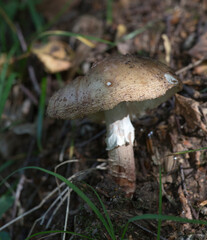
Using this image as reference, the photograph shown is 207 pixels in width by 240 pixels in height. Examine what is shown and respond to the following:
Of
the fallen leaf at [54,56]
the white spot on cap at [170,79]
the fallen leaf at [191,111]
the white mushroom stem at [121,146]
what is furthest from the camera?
the fallen leaf at [54,56]

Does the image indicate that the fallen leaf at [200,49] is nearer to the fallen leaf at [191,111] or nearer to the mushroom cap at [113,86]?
the fallen leaf at [191,111]

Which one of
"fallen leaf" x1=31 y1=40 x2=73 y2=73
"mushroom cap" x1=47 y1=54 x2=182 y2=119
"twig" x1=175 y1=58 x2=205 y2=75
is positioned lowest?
"mushroom cap" x1=47 y1=54 x2=182 y2=119

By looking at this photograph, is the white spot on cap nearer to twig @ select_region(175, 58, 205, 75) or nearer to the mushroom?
the mushroom

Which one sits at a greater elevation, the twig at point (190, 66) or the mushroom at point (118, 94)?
the twig at point (190, 66)

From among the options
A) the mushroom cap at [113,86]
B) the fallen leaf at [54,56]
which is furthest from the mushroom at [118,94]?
the fallen leaf at [54,56]

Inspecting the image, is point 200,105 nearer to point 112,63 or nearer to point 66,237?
point 112,63

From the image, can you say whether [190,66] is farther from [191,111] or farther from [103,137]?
[103,137]

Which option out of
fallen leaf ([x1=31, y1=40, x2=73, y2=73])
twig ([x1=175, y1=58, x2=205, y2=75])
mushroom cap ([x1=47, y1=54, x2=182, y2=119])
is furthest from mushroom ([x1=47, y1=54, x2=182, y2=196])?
fallen leaf ([x1=31, y1=40, x2=73, y2=73])

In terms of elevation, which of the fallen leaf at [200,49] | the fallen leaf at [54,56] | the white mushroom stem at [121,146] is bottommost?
the white mushroom stem at [121,146]
